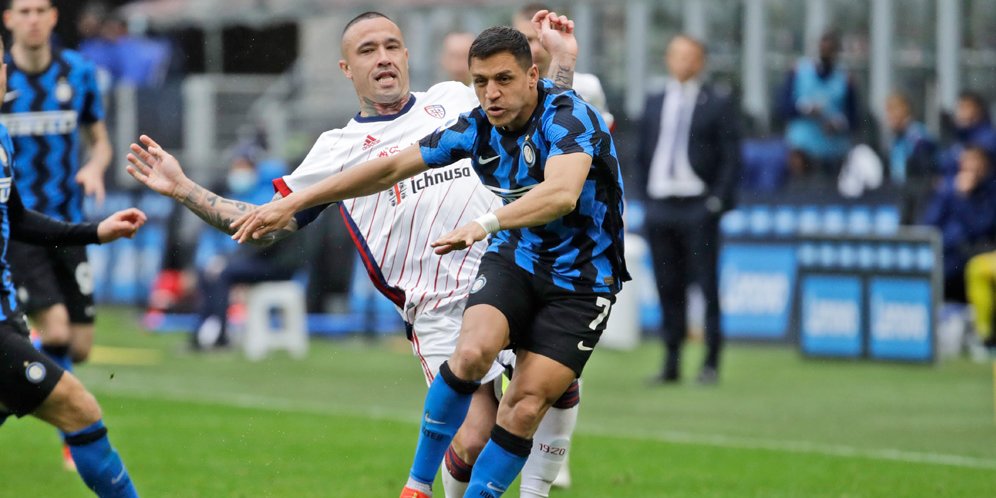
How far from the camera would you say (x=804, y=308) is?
1628cm

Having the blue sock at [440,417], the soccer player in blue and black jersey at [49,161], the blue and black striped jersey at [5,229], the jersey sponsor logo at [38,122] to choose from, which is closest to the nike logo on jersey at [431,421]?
the blue sock at [440,417]

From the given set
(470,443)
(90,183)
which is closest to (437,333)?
(470,443)

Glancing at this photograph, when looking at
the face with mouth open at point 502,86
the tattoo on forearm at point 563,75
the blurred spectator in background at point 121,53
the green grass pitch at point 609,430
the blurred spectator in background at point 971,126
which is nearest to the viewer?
Answer: the face with mouth open at point 502,86

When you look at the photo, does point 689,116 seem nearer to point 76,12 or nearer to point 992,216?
point 992,216

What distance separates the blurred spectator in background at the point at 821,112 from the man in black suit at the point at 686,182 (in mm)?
4182

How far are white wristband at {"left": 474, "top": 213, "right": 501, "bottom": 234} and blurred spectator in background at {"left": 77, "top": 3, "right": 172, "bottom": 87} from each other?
19497mm

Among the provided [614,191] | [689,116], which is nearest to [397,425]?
[689,116]

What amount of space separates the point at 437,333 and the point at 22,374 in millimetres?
1855

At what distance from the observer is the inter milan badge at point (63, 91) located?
10.3 meters

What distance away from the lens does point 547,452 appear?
752cm

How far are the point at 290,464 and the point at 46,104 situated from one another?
272 centimetres

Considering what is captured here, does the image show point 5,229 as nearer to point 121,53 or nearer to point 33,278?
point 33,278

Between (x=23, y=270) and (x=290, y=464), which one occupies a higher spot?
(x=23, y=270)

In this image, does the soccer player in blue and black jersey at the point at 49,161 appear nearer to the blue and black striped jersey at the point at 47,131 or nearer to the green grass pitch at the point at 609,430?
the blue and black striped jersey at the point at 47,131
